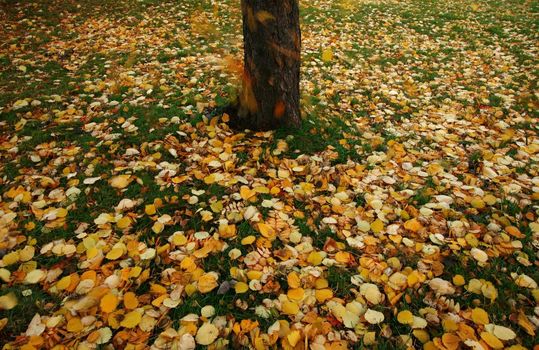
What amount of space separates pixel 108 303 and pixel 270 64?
222 cm

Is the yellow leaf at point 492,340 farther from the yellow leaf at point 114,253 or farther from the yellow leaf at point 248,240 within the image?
the yellow leaf at point 114,253

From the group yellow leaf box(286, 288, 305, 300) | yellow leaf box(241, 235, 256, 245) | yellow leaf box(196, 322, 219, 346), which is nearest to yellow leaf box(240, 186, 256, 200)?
yellow leaf box(241, 235, 256, 245)

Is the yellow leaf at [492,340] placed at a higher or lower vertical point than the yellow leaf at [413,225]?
higher

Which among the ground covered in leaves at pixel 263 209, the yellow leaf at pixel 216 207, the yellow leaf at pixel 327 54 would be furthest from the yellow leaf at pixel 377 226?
the yellow leaf at pixel 327 54

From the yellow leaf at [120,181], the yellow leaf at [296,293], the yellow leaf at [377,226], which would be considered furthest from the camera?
the yellow leaf at [120,181]

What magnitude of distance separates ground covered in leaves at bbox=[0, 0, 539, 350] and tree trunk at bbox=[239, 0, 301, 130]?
0.20 meters

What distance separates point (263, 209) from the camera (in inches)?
96.5

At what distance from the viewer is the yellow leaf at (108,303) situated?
1772 mm

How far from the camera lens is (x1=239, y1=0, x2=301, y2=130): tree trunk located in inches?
108

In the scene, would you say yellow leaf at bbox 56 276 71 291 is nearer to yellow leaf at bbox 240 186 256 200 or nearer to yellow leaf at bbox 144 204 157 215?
yellow leaf at bbox 144 204 157 215

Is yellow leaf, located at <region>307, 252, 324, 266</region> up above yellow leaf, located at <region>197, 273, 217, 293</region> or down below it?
above

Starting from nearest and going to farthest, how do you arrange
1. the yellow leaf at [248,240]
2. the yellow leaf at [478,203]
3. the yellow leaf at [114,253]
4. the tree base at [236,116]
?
the yellow leaf at [114,253]
the yellow leaf at [248,240]
the yellow leaf at [478,203]
the tree base at [236,116]

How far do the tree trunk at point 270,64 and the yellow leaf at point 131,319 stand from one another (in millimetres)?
2011

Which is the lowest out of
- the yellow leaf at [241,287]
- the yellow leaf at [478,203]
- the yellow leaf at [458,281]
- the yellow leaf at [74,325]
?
the yellow leaf at [74,325]
